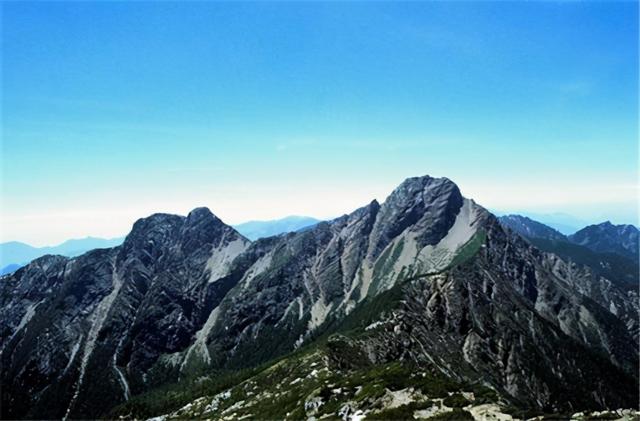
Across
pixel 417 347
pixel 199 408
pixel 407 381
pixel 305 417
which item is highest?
pixel 407 381

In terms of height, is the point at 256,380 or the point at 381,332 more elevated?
the point at 381,332

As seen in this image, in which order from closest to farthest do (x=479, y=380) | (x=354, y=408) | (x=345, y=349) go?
(x=354, y=408), (x=345, y=349), (x=479, y=380)

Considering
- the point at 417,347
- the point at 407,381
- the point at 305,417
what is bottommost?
the point at 417,347

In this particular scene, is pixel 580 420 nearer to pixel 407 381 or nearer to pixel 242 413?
pixel 407 381

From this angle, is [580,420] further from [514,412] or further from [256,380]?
[256,380]

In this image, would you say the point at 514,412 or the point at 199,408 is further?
the point at 199,408

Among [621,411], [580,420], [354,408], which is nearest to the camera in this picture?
[580,420]

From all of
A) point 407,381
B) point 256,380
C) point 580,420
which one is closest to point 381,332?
point 256,380

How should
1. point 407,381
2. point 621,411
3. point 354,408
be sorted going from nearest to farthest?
point 621,411
point 354,408
point 407,381

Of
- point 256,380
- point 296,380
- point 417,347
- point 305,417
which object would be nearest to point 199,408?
point 256,380
